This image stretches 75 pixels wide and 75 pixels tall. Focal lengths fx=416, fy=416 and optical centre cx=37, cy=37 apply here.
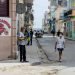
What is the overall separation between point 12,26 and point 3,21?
72cm

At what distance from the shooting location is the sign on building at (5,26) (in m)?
24.2

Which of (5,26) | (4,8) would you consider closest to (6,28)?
(5,26)

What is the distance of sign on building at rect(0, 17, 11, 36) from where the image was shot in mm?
24219

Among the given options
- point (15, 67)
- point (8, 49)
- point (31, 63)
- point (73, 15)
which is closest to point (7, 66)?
point (15, 67)

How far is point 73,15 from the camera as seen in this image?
221 feet

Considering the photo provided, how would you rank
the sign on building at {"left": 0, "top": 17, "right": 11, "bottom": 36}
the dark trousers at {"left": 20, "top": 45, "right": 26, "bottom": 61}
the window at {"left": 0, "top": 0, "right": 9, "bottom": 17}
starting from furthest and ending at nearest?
the sign on building at {"left": 0, "top": 17, "right": 11, "bottom": 36} < the window at {"left": 0, "top": 0, "right": 9, "bottom": 17} < the dark trousers at {"left": 20, "top": 45, "right": 26, "bottom": 61}

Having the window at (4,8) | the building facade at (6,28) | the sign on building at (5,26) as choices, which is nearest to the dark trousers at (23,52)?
the building facade at (6,28)

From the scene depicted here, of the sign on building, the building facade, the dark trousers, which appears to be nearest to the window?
the building facade

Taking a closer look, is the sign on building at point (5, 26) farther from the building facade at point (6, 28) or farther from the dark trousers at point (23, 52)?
the dark trousers at point (23, 52)

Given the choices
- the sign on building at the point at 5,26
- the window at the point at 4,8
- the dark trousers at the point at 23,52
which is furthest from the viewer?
the sign on building at the point at 5,26

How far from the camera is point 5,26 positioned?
2436 centimetres

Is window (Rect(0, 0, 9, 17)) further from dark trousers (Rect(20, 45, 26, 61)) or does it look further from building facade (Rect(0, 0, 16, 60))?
dark trousers (Rect(20, 45, 26, 61))

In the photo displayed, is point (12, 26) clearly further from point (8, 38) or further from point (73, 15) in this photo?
point (73, 15)

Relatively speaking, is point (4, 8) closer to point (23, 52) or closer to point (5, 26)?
point (5, 26)
